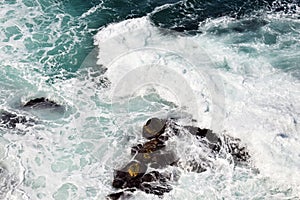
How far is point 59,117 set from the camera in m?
26.6

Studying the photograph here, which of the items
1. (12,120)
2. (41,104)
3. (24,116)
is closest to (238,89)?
(41,104)

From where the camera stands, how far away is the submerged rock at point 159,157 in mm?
22922

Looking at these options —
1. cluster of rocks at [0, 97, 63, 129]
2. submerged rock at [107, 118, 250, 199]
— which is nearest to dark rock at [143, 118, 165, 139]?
submerged rock at [107, 118, 250, 199]

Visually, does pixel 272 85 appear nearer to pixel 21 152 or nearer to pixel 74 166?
pixel 74 166

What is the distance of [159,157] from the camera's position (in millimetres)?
23953

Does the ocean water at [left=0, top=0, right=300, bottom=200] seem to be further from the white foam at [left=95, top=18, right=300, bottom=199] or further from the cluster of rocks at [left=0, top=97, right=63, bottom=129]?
the cluster of rocks at [left=0, top=97, right=63, bottom=129]

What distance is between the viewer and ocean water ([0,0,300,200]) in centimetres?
2331

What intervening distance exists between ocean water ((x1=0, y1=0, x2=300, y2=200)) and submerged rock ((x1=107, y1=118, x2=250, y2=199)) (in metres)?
0.50

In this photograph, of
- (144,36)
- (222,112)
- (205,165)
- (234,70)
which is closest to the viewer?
(205,165)

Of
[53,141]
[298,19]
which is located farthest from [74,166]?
[298,19]

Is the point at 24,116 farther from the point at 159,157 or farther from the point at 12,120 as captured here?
the point at 159,157

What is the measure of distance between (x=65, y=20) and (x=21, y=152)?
13168mm

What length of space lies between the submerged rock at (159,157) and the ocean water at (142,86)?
50cm

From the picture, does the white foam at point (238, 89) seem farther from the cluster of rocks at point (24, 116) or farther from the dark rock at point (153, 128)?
the cluster of rocks at point (24, 116)
